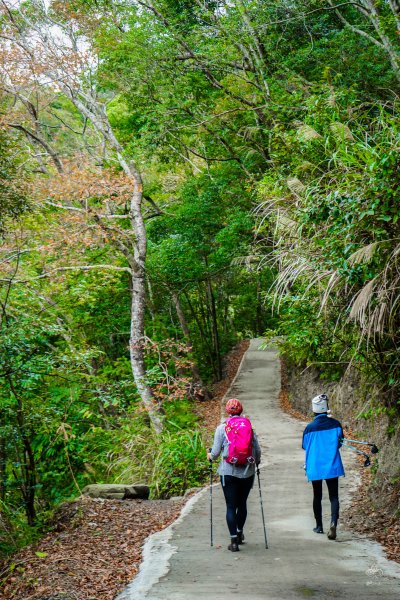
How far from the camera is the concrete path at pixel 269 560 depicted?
5.20m

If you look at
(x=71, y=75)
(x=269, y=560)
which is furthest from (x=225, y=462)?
(x=71, y=75)

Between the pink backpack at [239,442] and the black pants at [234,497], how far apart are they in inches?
8.3

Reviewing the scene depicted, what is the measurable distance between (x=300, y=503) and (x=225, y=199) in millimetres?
13961

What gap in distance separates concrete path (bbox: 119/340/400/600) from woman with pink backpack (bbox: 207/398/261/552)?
36 cm

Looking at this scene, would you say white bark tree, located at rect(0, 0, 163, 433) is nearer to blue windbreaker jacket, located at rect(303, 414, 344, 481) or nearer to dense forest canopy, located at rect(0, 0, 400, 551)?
dense forest canopy, located at rect(0, 0, 400, 551)

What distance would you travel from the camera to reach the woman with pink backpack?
664 cm

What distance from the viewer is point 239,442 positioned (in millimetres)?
6676

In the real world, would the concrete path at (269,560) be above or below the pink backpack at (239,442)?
below

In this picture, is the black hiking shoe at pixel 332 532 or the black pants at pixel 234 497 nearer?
the black pants at pixel 234 497

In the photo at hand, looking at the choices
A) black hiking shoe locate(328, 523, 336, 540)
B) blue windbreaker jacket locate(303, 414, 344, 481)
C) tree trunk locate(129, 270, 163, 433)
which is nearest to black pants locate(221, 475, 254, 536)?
blue windbreaker jacket locate(303, 414, 344, 481)

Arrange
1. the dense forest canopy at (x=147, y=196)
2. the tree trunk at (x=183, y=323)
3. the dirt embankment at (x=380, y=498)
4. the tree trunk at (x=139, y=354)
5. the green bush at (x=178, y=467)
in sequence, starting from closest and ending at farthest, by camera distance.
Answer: the dirt embankment at (x=380, y=498), the dense forest canopy at (x=147, y=196), the green bush at (x=178, y=467), the tree trunk at (x=139, y=354), the tree trunk at (x=183, y=323)

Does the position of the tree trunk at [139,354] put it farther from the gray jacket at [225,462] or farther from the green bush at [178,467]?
the gray jacket at [225,462]

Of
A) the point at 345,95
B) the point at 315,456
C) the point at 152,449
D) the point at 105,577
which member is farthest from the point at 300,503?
the point at 345,95

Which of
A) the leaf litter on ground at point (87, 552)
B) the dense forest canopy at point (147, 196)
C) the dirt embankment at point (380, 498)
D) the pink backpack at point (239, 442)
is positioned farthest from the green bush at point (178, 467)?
the pink backpack at point (239, 442)
